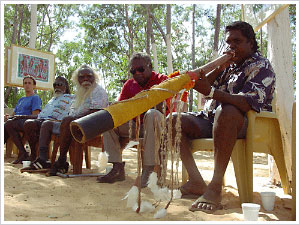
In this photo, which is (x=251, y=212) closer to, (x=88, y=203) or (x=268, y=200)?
(x=268, y=200)

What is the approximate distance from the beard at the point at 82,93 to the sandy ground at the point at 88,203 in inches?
40.2

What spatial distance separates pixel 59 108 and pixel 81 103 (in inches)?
32.2

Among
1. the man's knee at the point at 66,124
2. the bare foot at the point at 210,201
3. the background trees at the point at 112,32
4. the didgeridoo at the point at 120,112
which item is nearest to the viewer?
the didgeridoo at the point at 120,112

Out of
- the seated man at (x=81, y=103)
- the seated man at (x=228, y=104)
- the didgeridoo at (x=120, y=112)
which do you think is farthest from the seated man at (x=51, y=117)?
the didgeridoo at (x=120, y=112)

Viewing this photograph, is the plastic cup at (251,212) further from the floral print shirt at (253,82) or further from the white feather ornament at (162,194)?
the floral print shirt at (253,82)

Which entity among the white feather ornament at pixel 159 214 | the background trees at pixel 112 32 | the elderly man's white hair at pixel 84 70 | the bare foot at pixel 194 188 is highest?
the background trees at pixel 112 32

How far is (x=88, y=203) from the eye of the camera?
2334 millimetres

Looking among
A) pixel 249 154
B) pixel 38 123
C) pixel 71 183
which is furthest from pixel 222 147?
pixel 38 123

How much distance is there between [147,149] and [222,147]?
0.94 meters

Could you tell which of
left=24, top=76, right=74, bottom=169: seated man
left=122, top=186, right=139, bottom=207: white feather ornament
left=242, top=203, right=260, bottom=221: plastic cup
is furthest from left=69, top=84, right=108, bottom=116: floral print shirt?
left=242, top=203, right=260, bottom=221: plastic cup

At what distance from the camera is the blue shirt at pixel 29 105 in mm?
5090

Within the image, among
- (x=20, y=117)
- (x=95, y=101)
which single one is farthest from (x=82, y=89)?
(x=20, y=117)

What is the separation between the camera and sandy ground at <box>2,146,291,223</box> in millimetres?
1940

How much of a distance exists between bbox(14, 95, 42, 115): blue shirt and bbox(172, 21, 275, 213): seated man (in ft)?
10.7
